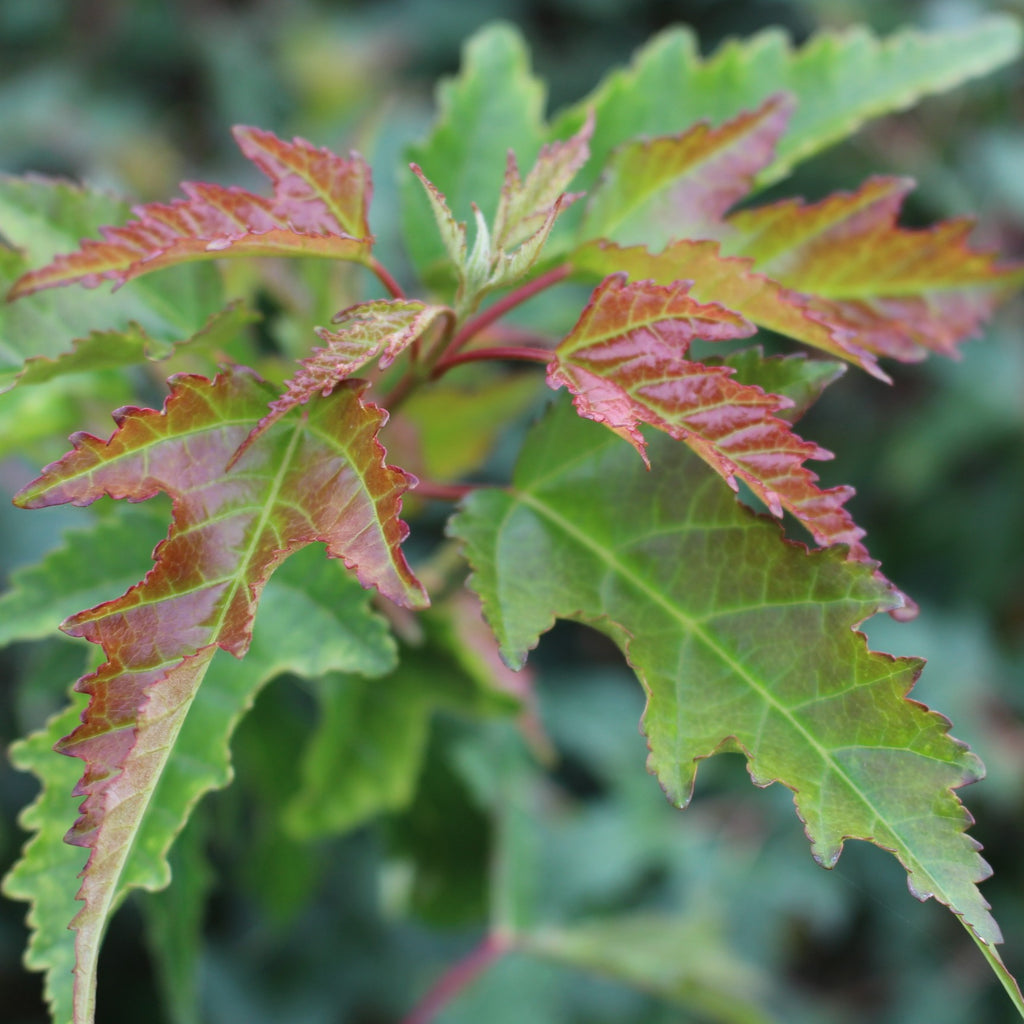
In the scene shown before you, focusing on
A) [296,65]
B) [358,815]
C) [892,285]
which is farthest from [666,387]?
[296,65]

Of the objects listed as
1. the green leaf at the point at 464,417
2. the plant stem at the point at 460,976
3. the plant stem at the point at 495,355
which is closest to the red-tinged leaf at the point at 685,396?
the plant stem at the point at 495,355

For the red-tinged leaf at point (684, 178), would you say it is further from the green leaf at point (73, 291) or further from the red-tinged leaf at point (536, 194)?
the green leaf at point (73, 291)

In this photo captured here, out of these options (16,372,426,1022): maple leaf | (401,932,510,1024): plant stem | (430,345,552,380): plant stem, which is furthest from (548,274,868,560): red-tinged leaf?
(401,932,510,1024): plant stem

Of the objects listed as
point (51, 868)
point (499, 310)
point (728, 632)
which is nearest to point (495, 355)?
point (499, 310)

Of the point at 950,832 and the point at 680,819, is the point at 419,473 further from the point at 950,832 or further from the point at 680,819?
the point at 680,819

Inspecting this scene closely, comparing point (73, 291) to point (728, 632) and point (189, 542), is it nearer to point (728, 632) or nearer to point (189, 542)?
point (189, 542)

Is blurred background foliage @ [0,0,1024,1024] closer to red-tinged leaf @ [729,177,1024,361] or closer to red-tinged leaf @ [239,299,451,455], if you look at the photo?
red-tinged leaf @ [239,299,451,455]

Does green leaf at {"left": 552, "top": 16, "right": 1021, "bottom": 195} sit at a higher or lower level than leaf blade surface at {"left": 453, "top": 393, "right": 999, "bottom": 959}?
higher
